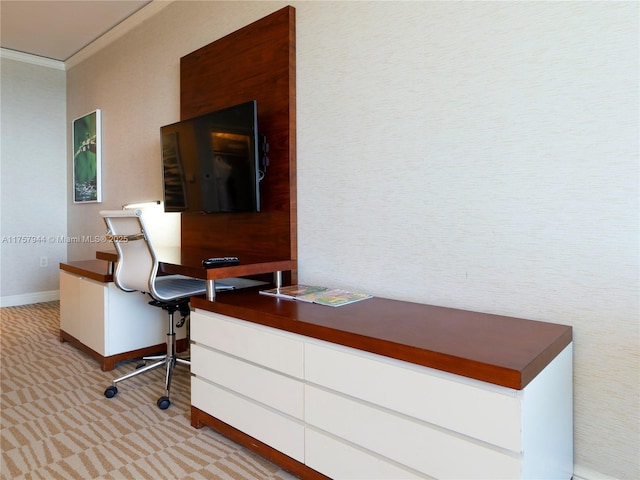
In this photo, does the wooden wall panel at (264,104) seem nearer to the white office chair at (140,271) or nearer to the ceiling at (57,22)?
the white office chair at (140,271)

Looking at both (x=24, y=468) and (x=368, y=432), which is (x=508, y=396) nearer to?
(x=368, y=432)

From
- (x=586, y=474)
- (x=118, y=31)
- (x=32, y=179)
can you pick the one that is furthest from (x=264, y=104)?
(x=32, y=179)

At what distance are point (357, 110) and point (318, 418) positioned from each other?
1.48 m

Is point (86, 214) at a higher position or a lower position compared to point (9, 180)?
lower

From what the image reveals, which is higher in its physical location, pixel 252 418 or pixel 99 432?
pixel 252 418

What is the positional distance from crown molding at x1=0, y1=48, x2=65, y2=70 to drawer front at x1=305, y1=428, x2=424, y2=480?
570cm

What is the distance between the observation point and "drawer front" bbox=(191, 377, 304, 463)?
1657mm

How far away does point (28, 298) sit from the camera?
511 cm

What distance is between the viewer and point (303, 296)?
6.66ft

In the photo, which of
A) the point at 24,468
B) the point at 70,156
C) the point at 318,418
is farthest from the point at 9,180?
the point at 318,418

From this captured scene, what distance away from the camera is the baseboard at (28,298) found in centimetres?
495

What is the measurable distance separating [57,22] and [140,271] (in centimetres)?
329

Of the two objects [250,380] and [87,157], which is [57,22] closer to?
[87,157]

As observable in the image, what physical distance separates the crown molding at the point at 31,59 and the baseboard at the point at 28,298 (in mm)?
2845
